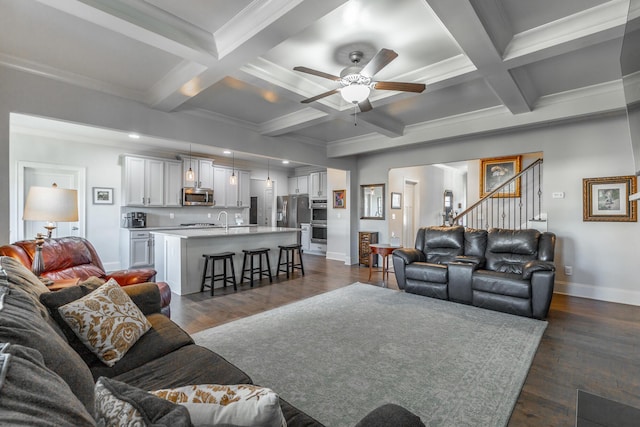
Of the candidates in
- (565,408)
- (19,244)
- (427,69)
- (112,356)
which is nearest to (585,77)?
(427,69)

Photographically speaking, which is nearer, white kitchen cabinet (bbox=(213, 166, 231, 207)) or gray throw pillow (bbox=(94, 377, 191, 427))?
gray throw pillow (bbox=(94, 377, 191, 427))

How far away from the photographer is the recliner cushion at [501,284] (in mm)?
3492

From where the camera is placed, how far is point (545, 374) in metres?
2.29

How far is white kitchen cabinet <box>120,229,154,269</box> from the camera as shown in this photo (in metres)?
6.04

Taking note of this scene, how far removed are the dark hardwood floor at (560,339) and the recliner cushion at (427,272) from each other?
0.71 m

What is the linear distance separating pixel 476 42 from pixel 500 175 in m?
4.02

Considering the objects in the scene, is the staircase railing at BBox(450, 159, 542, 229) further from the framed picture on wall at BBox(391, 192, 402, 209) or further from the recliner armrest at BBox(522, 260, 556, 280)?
the recliner armrest at BBox(522, 260, 556, 280)

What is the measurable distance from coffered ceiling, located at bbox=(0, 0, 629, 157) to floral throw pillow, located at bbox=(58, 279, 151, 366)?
1978 millimetres

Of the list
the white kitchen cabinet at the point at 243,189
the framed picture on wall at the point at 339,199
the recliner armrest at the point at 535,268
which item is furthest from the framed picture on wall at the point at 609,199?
the white kitchen cabinet at the point at 243,189

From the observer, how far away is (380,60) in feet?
8.14

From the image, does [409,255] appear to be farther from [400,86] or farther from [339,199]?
[339,199]

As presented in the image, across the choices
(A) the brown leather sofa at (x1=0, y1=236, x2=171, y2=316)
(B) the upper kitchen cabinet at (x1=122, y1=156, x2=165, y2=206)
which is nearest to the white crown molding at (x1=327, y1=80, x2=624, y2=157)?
(B) the upper kitchen cabinet at (x1=122, y1=156, x2=165, y2=206)

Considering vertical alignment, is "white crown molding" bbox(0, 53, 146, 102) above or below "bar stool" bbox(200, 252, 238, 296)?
above

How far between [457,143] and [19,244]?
6.34 metres
